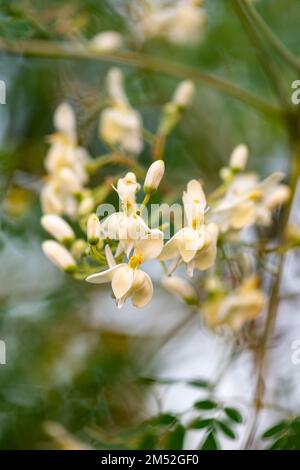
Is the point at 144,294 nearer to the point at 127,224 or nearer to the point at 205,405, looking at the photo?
the point at 127,224

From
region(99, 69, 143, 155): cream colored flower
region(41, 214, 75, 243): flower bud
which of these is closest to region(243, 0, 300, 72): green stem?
region(99, 69, 143, 155): cream colored flower

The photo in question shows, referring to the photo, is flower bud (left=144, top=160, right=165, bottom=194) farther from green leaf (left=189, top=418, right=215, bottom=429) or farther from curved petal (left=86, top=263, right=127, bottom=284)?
green leaf (left=189, top=418, right=215, bottom=429)

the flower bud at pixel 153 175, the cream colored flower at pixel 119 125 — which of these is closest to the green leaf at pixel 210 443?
the flower bud at pixel 153 175

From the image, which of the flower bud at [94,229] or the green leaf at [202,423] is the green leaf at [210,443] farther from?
the flower bud at [94,229]

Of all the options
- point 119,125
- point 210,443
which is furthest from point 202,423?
point 119,125

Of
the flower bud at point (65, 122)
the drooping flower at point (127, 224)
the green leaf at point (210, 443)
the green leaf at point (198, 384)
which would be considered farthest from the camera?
the flower bud at point (65, 122)

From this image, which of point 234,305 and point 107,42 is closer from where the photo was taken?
point 234,305
